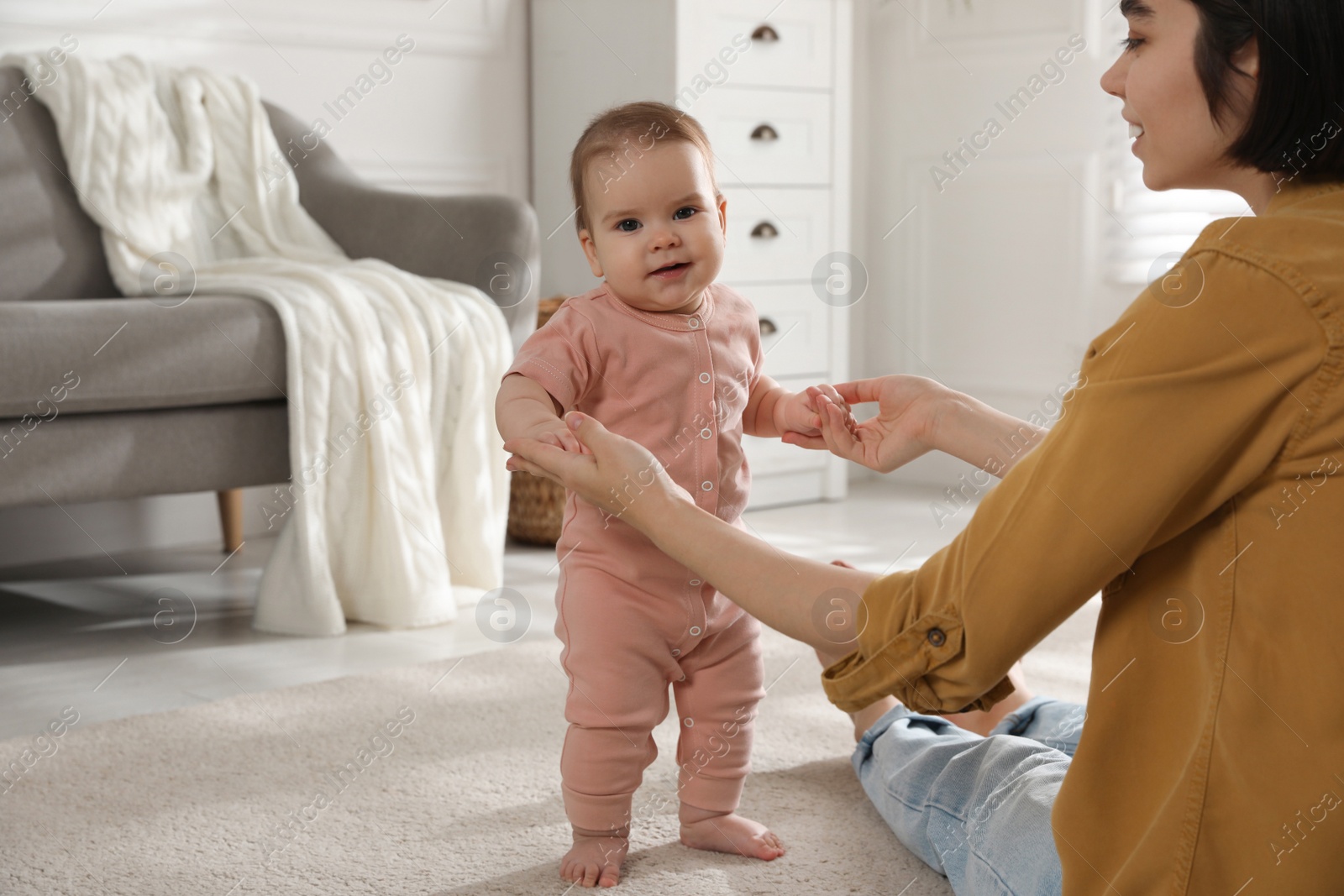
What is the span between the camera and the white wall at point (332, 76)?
2.47m

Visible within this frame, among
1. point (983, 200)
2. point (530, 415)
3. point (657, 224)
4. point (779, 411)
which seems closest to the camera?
point (530, 415)

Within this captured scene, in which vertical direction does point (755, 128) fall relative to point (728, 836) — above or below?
above

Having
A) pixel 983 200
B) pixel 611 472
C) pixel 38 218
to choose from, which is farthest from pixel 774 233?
pixel 611 472

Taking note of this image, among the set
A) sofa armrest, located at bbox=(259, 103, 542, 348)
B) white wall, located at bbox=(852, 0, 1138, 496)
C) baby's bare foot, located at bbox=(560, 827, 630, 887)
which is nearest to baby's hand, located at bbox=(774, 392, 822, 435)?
baby's bare foot, located at bbox=(560, 827, 630, 887)

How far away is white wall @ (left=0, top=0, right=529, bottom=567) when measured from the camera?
8.11 feet

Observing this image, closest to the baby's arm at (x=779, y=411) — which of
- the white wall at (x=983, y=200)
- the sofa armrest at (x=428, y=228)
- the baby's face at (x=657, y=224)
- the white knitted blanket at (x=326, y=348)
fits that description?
the baby's face at (x=657, y=224)

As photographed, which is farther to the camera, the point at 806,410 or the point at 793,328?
the point at 793,328

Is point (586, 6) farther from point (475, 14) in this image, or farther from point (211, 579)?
point (211, 579)

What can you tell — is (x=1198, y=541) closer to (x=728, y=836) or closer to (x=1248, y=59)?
(x=1248, y=59)

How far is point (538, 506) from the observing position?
2.59 meters

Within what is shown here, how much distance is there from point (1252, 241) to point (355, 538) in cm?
159

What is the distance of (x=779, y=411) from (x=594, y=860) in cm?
43

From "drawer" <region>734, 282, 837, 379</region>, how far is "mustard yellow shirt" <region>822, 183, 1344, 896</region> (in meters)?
2.36

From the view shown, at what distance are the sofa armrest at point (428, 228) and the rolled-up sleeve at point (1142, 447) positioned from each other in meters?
1.62
